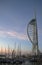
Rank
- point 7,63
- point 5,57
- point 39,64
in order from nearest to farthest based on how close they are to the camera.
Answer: point 39,64
point 7,63
point 5,57

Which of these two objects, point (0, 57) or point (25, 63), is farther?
point (0, 57)

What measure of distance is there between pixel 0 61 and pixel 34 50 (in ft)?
7.33

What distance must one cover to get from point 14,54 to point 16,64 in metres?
1.63

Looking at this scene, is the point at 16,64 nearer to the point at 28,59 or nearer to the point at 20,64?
the point at 20,64

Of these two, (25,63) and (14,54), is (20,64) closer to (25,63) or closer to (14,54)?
(25,63)

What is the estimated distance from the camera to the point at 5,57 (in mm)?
6715

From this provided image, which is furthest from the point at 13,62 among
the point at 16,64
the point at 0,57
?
the point at 0,57

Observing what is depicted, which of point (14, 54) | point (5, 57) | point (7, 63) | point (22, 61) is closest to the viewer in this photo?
point (22, 61)

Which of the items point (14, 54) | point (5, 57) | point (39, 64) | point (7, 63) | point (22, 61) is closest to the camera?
point (39, 64)

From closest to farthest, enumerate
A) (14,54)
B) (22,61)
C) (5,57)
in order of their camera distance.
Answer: (22,61) → (5,57) → (14,54)

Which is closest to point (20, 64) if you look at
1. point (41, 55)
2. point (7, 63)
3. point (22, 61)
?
point (22, 61)

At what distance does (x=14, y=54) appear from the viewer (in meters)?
7.42

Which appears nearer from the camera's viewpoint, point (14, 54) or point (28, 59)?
point (28, 59)

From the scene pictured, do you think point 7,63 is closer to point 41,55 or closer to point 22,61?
point 22,61
